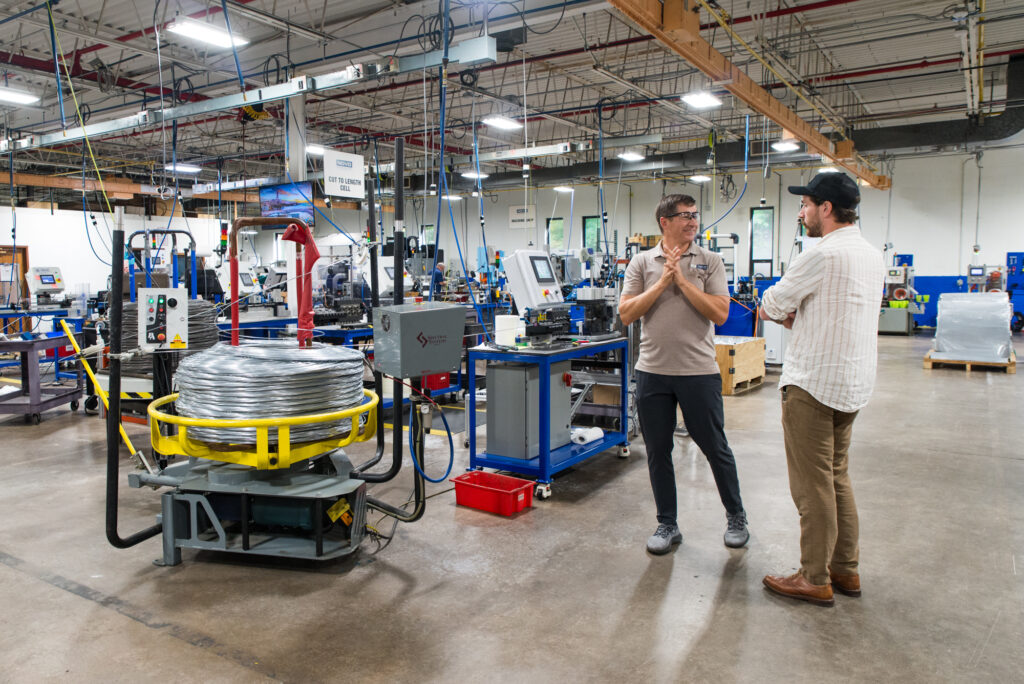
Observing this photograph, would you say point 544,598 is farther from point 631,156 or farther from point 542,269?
point 631,156

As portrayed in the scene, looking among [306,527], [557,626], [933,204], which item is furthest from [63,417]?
[933,204]

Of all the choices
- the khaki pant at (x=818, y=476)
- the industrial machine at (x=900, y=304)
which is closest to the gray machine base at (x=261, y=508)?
the khaki pant at (x=818, y=476)

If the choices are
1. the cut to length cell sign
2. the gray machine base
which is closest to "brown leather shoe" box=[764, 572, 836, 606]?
the gray machine base

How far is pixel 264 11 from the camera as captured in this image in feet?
24.7

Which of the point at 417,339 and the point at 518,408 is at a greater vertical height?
the point at 417,339

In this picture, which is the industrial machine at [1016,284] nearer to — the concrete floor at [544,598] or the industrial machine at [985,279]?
the industrial machine at [985,279]

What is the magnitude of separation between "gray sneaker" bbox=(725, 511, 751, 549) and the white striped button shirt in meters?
0.93

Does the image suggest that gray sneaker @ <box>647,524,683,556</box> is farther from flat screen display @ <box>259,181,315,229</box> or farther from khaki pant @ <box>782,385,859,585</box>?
flat screen display @ <box>259,181,315,229</box>

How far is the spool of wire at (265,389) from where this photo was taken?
2.73 meters

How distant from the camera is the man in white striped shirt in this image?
2309 millimetres

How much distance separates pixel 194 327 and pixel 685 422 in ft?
11.0

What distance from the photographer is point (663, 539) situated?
3016 millimetres

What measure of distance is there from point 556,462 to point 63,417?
15.7 feet

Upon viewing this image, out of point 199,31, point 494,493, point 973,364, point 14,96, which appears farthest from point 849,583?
point 14,96
